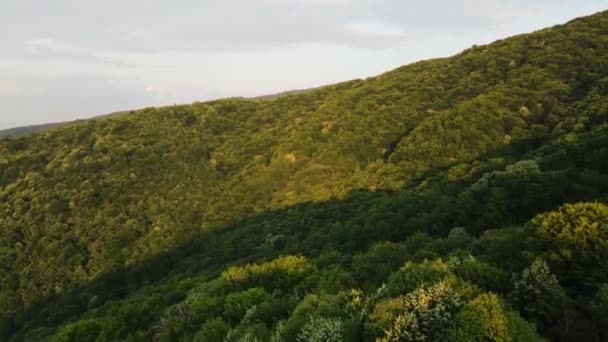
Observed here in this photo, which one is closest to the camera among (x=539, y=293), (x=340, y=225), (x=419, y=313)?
(x=419, y=313)

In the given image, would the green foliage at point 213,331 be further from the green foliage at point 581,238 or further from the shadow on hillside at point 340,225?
the shadow on hillside at point 340,225

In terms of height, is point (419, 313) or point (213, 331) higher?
point (419, 313)

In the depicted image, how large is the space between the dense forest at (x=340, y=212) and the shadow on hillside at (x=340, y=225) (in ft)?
0.79

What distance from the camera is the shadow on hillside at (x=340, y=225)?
3712cm

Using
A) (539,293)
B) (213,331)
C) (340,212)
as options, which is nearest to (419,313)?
(539,293)

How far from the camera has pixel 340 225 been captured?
52562mm

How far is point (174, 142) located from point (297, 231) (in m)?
50.5

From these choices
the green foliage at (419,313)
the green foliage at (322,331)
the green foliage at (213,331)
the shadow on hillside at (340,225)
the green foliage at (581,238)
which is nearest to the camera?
the green foliage at (419,313)

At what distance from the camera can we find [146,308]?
117ft

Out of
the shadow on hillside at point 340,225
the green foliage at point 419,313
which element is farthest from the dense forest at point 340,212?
the shadow on hillside at point 340,225

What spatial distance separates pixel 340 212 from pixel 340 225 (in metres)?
8.54

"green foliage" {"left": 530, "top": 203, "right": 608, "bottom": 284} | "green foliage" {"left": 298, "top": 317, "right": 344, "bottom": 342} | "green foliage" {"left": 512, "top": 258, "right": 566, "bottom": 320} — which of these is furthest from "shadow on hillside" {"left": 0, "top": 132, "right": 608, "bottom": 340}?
"green foliage" {"left": 298, "top": 317, "right": 344, "bottom": 342}

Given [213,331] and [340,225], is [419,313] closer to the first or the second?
[213,331]

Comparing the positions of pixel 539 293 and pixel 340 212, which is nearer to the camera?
pixel 539 293
